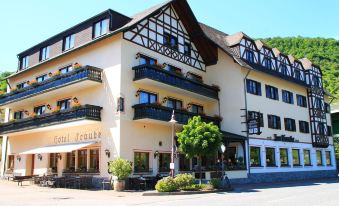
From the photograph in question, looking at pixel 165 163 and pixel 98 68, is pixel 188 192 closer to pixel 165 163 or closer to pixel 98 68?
pixel 165 163

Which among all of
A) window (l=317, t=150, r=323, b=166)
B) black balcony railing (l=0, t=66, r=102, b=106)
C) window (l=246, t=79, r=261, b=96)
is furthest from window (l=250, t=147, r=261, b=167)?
black balcony railing (l=0, t=66, r=102, b=106)

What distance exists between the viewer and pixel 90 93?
87.2ft

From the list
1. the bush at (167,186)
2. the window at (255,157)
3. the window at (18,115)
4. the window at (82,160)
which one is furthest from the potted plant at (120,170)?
the window at (18,115)

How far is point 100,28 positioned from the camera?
26.9m

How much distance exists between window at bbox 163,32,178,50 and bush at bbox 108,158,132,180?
11.6 meters

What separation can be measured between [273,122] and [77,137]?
19.5m

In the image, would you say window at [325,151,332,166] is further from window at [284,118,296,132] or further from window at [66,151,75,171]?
window at [66,151,75,171]

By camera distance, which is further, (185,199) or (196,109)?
(196,109)

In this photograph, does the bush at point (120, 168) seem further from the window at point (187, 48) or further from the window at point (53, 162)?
the window at point (187, 48)

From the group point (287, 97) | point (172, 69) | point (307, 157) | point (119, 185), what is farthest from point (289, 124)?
point (119, 185)

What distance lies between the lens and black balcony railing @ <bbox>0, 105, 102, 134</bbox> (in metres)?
24.3

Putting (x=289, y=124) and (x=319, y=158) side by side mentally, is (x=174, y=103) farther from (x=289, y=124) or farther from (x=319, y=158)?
(x=319, y=158)

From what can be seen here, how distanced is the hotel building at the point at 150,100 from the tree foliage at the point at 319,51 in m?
28.2

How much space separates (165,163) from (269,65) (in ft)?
53.3
